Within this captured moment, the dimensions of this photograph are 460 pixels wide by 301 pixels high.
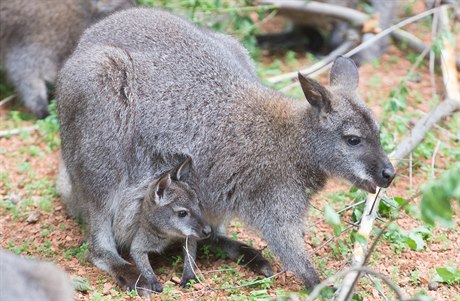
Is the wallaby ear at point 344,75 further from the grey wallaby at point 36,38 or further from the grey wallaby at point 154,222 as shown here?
the grey wallaby at point 36,38

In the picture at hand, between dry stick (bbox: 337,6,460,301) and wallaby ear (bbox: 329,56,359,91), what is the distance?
0.81 meters

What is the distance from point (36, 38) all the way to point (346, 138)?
413 cm

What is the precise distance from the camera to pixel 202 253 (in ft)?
19.3

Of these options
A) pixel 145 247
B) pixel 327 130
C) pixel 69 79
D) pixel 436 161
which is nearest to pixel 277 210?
pixel 327 130

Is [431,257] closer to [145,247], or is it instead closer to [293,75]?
[145,247]

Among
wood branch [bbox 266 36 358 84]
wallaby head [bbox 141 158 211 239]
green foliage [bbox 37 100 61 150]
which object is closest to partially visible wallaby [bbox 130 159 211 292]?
wallaby head [bbox 141 158 211 239]

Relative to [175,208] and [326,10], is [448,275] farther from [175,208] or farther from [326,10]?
[326,10]

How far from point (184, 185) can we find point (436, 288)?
1848 mm

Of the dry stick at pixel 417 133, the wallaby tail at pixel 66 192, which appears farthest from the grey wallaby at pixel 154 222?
the dry stick at pixel 417 133

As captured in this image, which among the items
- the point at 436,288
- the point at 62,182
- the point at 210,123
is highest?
the point at 210,123

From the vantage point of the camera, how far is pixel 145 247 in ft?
17.8

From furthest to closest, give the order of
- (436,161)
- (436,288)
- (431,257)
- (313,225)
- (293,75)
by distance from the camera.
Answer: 1. (293,75)
2. (436,161)
3. (313,225)
4. (431,257)
5. (436,288)

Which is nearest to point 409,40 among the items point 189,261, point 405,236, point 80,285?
point 405,236

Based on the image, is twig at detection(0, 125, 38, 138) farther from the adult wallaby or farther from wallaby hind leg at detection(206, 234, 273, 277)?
wallaby hind leg at detection(206, 234, 273, 277)
